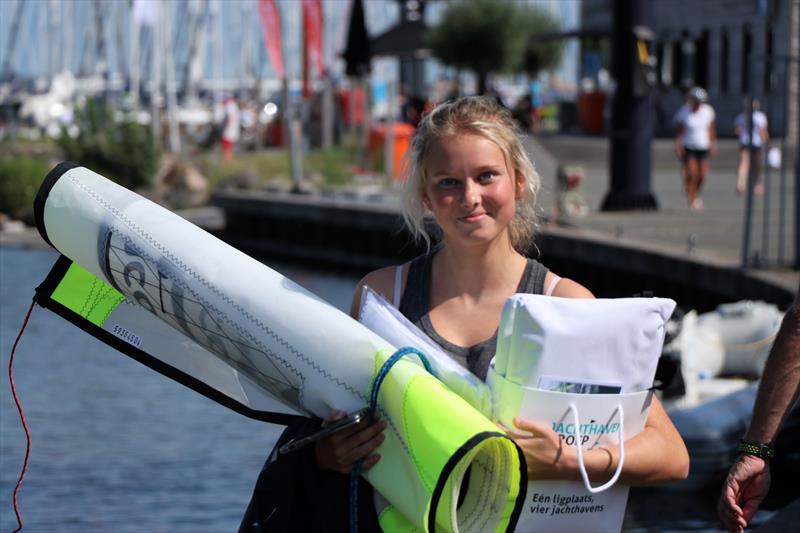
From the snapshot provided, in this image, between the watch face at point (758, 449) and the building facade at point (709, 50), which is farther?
the building facade at point (709, 50)

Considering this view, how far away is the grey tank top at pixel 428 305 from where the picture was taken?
9.68ft

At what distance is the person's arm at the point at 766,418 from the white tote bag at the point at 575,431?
0.45m

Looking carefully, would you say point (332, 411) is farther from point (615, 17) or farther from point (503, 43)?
point (503, 43)

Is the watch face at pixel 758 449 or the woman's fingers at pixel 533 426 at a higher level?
the woman's fingers at pixel 533 426

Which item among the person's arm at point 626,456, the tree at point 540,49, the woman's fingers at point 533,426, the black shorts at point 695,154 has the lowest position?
the tree at point 540,49

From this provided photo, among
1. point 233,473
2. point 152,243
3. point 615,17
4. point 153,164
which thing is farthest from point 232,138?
point 152,243

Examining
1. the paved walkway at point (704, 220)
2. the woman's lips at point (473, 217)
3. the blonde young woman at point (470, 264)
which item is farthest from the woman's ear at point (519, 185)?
the paved walkway at point (704, 220)

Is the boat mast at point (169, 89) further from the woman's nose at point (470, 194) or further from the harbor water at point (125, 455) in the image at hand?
the woman's nose at point (470, 194)

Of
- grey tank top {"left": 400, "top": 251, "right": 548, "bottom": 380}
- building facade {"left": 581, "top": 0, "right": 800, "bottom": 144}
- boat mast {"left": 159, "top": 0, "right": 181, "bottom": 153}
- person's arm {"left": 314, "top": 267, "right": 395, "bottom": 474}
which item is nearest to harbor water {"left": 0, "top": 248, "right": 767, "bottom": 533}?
grey tank top {"left": 400, "top": 251, "right": 548, "bottom": 380}

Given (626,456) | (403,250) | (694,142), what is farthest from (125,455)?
(694,142)

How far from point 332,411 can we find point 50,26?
58.9 meters

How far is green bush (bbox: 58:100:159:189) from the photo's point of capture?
26.2 meters

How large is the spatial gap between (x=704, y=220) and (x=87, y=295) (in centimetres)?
1588

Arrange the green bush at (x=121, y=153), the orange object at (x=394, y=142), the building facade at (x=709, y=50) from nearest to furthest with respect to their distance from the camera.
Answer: the green bush at (x=121, y=153)
the orange object at (x=394, y=142)
the building facade at (x=709, y=50)
